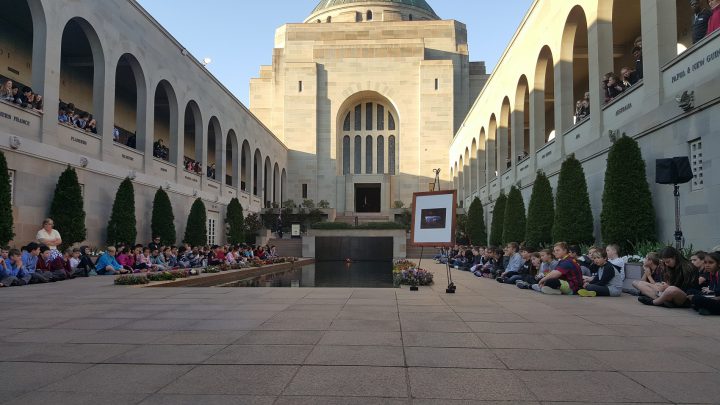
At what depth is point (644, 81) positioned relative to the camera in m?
13.2

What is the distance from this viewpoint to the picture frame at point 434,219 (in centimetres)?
1032

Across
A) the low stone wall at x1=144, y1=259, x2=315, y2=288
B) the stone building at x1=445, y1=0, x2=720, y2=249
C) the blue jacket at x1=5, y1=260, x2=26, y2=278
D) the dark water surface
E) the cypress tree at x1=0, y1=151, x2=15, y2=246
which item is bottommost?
the dark water surface

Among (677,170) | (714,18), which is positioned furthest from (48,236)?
(714,18)

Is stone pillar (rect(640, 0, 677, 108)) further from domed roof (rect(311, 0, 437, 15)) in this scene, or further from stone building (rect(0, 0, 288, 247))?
domed roof (rect(311, 0, 437, 15))

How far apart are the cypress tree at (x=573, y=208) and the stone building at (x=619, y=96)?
570 mm

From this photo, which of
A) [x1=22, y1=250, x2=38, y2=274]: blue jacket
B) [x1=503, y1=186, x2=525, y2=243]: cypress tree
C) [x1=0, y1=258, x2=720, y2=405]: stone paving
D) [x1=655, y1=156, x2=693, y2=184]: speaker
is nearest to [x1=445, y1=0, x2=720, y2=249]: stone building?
[x1=655, y1=156, x2=693, y2=184]: speaker

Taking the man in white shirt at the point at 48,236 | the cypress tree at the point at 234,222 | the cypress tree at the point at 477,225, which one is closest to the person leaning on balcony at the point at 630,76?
the cypress tree at the point at 477,225

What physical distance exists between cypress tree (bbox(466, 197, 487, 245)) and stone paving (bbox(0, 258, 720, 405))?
22.0 meters

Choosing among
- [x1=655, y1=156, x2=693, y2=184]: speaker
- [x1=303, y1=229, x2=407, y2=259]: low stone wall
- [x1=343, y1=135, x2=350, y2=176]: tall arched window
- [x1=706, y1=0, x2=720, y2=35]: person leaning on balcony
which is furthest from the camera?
[x1=343, y1=135, x2=350, y2=176]: tall arched window

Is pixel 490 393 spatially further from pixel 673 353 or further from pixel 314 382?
pixel 673 353

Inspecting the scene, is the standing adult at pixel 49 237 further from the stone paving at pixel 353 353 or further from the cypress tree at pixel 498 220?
the cypress tree at pixel 498 220

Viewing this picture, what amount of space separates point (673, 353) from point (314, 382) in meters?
3.42

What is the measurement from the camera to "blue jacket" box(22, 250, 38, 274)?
1236 cm

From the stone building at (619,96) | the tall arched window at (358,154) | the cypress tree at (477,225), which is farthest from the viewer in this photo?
the tall arched window at (358,154)
